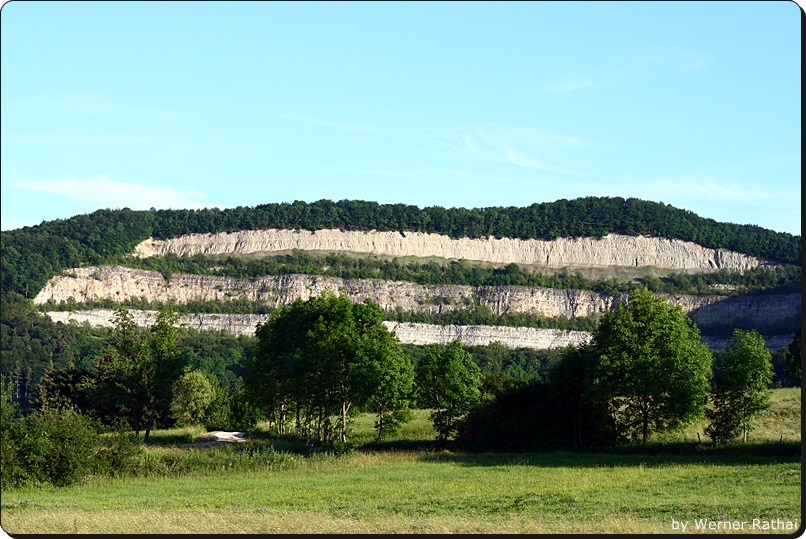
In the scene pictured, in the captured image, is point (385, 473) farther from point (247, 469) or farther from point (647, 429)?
point (647, 429)

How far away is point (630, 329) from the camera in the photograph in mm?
50875

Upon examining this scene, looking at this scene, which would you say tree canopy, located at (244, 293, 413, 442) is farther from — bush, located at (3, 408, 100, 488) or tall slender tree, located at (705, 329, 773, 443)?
bush, located at (3, 408, 100, 488)

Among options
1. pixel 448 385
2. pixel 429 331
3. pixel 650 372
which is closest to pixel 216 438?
pixel 448 385

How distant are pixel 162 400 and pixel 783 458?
126ft

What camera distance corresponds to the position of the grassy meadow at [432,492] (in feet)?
80.5

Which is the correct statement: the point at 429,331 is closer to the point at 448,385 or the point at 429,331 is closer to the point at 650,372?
the point at 448,385

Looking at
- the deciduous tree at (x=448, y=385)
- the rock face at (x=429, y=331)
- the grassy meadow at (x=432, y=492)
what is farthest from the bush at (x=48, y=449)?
the rock face at (x=429, y=331)

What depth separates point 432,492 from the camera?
33.2 meters

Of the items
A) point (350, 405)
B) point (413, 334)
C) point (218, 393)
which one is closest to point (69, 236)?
point (413, 334)

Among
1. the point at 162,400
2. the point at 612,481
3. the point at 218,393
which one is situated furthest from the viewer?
the point at 218,393

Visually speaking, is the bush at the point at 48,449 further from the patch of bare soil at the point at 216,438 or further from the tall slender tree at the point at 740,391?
the tall slender tree at the point at 740,391

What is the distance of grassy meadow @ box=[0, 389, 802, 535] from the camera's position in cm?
2453

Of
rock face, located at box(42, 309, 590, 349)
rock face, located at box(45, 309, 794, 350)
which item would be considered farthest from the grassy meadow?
rock face, located at box(42, 309, 590, 349)

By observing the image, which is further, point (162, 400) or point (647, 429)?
point (162, 400)
